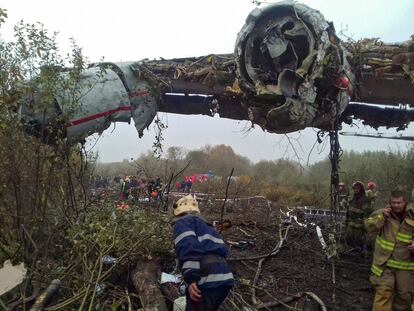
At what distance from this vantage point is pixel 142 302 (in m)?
4.54

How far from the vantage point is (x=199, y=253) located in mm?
3836

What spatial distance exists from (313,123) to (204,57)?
1777 millimetres

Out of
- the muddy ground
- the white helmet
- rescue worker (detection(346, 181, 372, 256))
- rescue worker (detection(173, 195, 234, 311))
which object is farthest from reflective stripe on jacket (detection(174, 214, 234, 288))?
rescue worker (detection(346, 181, 372, 256))

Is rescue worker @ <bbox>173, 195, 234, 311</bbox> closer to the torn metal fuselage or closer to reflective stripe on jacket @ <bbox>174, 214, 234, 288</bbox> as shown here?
reflective stripe on jacket @ <bbox>174, 214, 234, 288</bbox>

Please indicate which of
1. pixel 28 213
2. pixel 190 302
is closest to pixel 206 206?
pixel 28 213

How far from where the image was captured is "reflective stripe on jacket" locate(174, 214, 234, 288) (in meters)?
3.77

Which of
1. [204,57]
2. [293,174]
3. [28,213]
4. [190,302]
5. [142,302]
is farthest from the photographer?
[293,174]

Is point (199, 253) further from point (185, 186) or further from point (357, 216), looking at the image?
point (185, 186)

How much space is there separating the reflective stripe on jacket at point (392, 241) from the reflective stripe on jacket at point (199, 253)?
207cm

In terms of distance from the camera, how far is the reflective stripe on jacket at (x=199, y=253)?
377 cm

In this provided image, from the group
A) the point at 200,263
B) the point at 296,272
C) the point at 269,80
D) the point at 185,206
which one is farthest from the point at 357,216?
the point at 200,263

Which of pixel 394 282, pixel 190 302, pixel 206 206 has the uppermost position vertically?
pixel 190 302

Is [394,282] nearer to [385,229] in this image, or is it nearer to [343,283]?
[385,229]

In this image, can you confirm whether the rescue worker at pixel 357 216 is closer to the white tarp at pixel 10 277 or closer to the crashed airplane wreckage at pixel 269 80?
the crashed airplane wreckage at pixel 269 80
